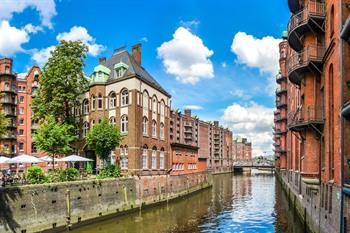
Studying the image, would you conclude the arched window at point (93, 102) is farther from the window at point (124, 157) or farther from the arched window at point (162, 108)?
the arched window at point (162, 108)

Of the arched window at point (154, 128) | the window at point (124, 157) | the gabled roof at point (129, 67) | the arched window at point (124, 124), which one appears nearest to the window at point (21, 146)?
the gabled roof at point (129, 67)

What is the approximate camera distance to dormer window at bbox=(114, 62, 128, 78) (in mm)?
47691

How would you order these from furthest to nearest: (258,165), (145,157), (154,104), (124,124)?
(258,165), (154,104), (145,157), (124,124)

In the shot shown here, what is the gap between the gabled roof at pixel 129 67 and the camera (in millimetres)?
47438

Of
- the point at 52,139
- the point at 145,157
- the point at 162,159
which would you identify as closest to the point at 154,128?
the point at 162,159

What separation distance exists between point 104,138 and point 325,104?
2559cm

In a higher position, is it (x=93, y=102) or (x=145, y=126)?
(x=93, y=102)

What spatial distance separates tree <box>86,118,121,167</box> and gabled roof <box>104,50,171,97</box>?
7.55 m

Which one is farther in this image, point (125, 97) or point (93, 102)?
point (93, 102)

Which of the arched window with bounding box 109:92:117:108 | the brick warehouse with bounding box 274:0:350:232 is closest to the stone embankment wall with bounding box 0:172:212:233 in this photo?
the arched window with bounding box 109:92:117:108

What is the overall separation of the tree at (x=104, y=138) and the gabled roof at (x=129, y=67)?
7.55m

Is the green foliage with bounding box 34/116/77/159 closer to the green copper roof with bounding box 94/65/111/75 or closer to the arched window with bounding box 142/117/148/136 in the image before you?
the arched window with bounding box 142/117/148/136

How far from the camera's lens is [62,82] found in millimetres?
47219

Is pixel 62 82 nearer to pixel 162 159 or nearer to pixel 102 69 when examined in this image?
pixel 102 69
